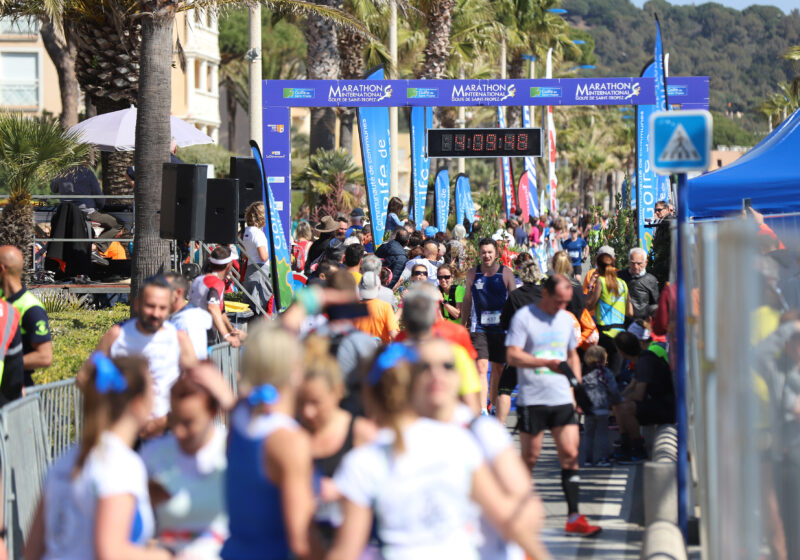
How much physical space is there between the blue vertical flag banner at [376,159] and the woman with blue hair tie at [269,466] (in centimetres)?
1734

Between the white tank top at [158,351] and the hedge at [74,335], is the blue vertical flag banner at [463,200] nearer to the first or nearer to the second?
the hedge at [74,335]

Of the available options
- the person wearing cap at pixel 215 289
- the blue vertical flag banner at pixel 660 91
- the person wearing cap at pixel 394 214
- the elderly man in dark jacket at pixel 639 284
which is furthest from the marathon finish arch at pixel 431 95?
the person wearing cap at pixel 215 289

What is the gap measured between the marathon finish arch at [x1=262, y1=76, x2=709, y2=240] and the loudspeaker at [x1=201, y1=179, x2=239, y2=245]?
884 centimetres

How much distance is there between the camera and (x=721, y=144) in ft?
565

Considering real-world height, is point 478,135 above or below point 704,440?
above

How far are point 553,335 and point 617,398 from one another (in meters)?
2.17

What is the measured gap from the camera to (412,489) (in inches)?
153

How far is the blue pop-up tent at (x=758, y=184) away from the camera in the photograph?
1279 centimetres

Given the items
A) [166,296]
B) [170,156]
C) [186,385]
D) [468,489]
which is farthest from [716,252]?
[170,156]

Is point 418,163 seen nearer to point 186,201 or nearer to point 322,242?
point 322,242

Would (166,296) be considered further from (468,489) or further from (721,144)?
(721,144)

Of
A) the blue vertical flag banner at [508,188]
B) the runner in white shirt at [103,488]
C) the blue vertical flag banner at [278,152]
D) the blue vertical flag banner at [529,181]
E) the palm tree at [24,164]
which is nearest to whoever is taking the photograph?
the runner in white shirt at [103,488]

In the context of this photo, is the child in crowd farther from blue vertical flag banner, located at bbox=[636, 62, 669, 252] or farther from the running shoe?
blue vertical flag banner, located at bbox=[636, 62, 669, 252]

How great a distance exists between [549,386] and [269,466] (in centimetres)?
382
